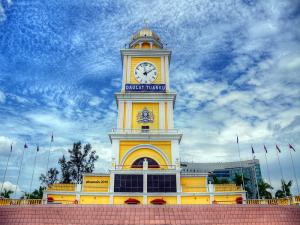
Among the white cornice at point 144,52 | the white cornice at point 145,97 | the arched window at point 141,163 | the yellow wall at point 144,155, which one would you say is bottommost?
the arched window at point 141,163

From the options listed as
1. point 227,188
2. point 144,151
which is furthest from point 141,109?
point 227,188

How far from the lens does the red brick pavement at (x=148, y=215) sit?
15984 millimetres

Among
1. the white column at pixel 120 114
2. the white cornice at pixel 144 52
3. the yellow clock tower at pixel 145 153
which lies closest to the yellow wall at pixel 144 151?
the yellow clock tower at pixel 145 153

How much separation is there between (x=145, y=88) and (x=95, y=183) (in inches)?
570

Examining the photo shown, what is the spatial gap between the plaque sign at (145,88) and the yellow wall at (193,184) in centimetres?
1268

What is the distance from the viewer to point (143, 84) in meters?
36.2

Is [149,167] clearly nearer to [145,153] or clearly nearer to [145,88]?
[145,153]

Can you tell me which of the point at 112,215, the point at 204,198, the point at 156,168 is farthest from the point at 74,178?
the point at 112,215

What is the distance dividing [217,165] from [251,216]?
105 metres

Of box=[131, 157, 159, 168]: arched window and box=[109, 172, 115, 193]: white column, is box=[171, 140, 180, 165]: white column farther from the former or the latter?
box=[109, 172, 115, 193]: white column

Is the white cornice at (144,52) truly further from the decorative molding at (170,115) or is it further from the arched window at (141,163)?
the arched window at (141,163)

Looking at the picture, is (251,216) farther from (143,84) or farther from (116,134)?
(143,84)

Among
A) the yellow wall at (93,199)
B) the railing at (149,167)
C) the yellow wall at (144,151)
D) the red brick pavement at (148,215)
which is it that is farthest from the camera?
the yellow wall at (144,151)

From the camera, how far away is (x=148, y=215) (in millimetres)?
16281
